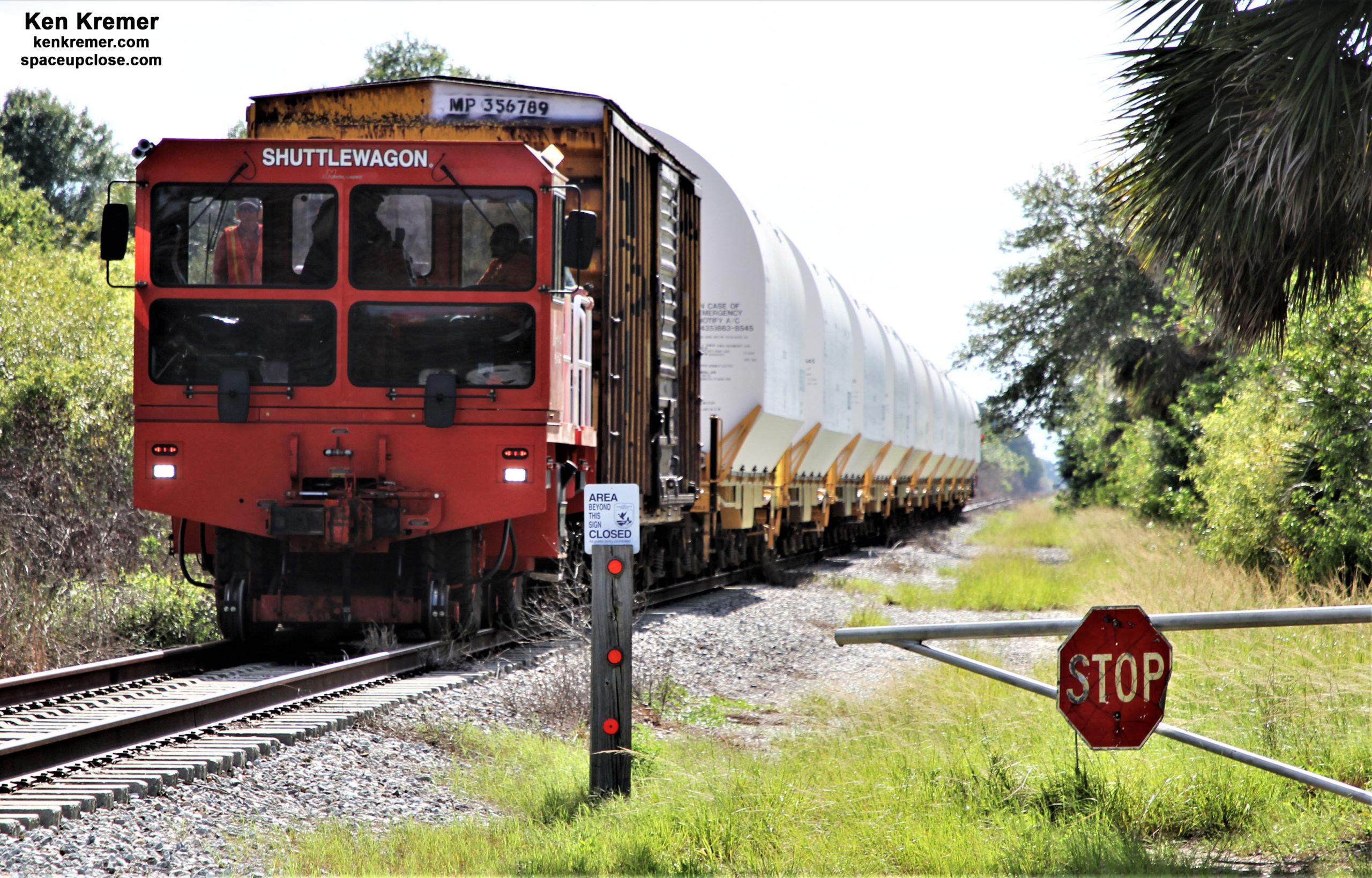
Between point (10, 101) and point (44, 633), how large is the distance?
46205 millimetres

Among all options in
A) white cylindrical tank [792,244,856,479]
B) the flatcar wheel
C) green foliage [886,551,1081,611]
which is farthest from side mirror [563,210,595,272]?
white cylindrical tank [792,244,856,479]

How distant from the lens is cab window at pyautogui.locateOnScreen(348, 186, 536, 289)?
9.41 m

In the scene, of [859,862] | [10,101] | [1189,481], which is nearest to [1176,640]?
[859,862]

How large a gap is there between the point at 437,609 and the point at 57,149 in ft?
153

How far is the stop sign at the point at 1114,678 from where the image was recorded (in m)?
4.77

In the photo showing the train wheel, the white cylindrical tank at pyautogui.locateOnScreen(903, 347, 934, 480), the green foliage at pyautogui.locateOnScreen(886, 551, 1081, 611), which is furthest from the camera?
the white cylindrical tank at pyautogui.locateOnScreen(903, 347, 934, 480)

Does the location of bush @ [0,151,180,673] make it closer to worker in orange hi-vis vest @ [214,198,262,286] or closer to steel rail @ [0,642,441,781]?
worker in orange hi-vis vest @ [214,198,262,286]

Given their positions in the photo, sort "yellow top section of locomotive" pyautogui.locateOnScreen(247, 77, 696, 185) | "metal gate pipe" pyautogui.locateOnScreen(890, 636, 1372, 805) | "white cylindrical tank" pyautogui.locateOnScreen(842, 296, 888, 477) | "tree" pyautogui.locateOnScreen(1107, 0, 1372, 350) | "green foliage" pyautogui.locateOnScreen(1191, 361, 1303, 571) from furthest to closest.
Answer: "white cylindrical tank" pyautogui.locateOnScreen(842, 296, 888, 477) < "green foliage" pyautogui.locateOnScreen(1191, 361, 1303, 571) < "yellow top section of locomotive" pyautogui.locateOnScreen(247, 77, 696, 185) < "tree" pyautogui.locateOnScreen(1107, 0, 1372, 350) < "metal gate pipe" pyautogui.locateOnScreen(890, 636, 1372, 805)

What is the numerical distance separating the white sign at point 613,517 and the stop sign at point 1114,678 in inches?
71.7

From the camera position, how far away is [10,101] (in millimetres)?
48750

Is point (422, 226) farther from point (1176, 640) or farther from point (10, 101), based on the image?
point (10, 101)

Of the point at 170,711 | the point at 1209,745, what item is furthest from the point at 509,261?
the point at 1209,745

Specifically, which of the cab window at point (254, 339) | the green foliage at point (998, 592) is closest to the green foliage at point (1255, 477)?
the green foliage at point (998, 592)

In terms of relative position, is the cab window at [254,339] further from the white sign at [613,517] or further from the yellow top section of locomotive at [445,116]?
the white sign at [613,517]
